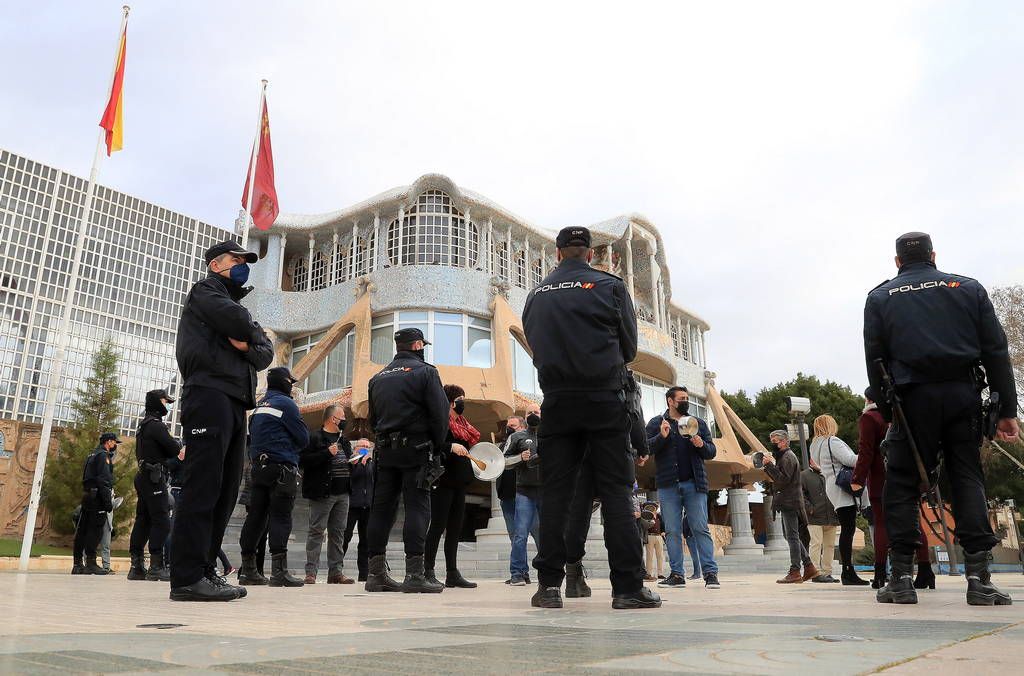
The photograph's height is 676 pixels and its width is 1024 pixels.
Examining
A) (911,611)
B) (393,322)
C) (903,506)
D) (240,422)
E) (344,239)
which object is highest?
(344,239)

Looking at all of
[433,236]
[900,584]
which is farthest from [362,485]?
[433,236]

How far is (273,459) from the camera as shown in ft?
22.2

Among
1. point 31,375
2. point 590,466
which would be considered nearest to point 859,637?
point 590,466

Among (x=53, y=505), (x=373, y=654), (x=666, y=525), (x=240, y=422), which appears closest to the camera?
(x=373, y=654)

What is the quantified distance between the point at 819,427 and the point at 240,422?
21.2 feet

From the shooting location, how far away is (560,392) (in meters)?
4.19

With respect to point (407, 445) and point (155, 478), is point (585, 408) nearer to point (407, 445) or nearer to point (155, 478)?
point (407, 445)

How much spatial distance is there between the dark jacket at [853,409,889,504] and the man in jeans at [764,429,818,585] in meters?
2.47

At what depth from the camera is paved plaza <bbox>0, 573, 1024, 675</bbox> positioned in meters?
1.53

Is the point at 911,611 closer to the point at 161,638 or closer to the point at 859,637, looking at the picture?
the point at 859,637

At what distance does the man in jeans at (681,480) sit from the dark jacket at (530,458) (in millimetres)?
1290

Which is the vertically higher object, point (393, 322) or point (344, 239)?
point (344, 239)

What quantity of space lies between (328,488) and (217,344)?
12.9 ft

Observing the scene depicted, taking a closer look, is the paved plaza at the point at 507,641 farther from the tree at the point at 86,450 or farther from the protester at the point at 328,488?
the tree at the point at 86,450
